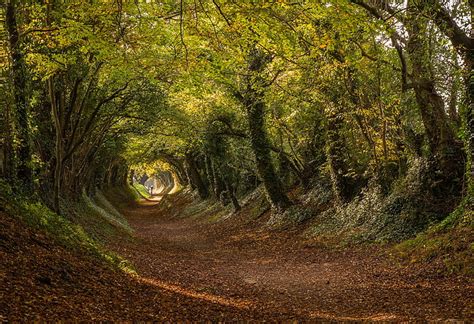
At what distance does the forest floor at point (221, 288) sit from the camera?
6.41m

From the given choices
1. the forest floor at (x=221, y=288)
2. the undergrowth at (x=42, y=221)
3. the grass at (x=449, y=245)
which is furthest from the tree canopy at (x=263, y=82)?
the forest floor at (x=221, y=288)

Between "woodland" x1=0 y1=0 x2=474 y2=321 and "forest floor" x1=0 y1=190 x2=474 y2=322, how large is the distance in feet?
0.20

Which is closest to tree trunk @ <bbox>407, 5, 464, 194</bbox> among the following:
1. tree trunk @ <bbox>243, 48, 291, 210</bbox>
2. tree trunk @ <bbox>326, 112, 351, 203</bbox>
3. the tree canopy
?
the tree canopy

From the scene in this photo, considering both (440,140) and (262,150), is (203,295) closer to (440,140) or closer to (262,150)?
(440,140)

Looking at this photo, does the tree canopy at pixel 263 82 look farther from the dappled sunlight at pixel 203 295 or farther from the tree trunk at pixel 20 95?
the dappled sunlight at pixel 203 295

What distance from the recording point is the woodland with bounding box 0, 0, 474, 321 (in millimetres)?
8148

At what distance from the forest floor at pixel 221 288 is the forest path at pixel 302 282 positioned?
0.8 inches

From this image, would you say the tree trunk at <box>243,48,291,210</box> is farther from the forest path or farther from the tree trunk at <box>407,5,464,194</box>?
the tree trunk at <box>407,5,464,194</box>

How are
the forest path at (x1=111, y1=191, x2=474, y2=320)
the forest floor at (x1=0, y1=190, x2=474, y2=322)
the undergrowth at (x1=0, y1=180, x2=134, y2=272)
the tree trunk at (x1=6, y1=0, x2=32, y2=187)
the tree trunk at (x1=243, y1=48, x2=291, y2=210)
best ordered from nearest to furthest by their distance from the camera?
the forest floor at (x1=0, y1=190, x2=474, y2=322), the forest path at (x1=111, y1=191, x2=474, y2=320), the undergrowth at (x1=0, y1=180, x2=134, y2=272), the tree trunk at (x1=6, y1=0, x2=32, y2=187), the tree trunk at (x1=243, y1=48, x2=291, y2=210)

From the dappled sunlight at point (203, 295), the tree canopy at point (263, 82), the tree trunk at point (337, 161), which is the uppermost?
the tree canopy at point (263, 82)

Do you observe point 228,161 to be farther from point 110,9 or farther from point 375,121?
point 110,9

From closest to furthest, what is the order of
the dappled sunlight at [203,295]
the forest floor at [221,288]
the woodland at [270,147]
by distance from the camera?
the forest floor at [221,288] → the woodland at [270,147] → the dappled sunlight at [203,295]

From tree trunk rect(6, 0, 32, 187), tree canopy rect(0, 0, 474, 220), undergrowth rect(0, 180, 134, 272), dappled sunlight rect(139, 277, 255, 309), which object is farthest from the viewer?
tree trunk rect(6, 0, 32, 187)

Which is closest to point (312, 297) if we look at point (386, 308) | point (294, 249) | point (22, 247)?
point (386, 308)
